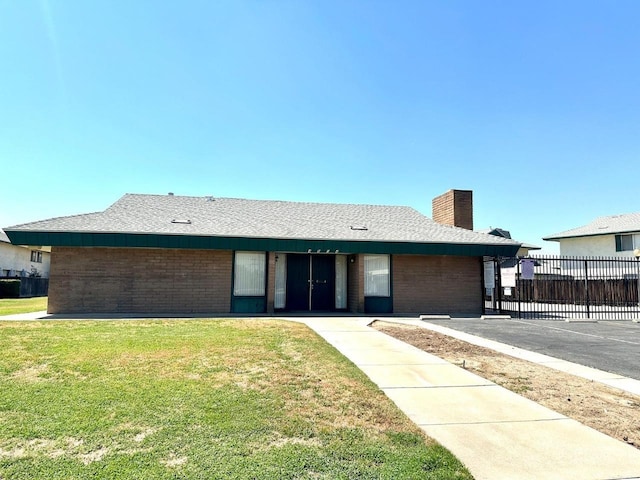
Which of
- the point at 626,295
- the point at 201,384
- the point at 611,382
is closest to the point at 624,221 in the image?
the point at 626,295

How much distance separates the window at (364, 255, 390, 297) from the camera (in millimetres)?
16672

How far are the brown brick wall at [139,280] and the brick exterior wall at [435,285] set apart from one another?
7.00 m

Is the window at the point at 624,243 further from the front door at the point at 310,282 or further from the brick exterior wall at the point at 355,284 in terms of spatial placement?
the front door at the point at 310,282

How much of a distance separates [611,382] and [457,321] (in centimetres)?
800

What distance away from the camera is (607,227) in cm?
3503

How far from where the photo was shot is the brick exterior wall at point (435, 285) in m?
16.8

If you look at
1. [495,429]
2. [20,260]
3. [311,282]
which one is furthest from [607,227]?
[20,260]

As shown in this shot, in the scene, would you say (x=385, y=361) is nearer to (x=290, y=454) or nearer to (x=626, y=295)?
(x=290, y=454)

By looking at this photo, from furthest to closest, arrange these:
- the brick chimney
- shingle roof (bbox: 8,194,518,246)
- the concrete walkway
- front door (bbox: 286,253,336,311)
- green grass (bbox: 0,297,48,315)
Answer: the brick chimney
front door (bbox: 286,253,336,311)
green grass (bbox: 0,297,48,315)
shingle roof (bbox: 8,194,518,246)
the concrete walkway

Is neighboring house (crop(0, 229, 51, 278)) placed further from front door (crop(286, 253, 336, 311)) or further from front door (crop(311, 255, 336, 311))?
front door (crop(311, 255, 336, 311))

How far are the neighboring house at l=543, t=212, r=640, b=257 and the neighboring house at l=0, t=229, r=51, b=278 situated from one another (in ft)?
146

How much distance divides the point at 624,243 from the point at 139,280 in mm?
36484

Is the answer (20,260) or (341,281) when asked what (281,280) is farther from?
(20,260)

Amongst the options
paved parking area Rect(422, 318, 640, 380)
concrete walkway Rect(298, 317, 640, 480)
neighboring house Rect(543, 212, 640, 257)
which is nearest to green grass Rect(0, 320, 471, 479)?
concrete walkway Rect(298, 317, 640, 480)
